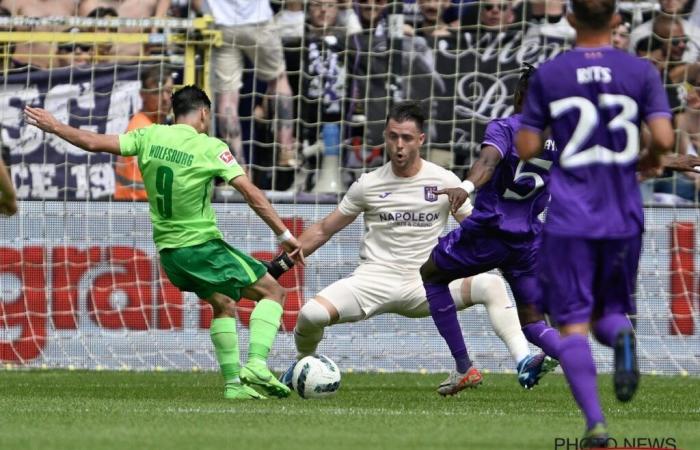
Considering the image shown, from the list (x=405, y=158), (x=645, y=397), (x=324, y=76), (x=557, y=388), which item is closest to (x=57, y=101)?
(x=324, y=76)

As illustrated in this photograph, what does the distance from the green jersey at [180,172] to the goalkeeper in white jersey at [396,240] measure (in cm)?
118

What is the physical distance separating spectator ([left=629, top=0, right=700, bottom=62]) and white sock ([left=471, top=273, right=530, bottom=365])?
14.1 feet

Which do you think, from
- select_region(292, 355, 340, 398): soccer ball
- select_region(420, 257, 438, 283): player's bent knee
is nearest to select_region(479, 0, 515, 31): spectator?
select_region(420, 257, 438, 283): player's bent knee

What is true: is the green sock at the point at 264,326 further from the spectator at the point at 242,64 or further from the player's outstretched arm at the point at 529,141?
the spectator at the point at 242,64

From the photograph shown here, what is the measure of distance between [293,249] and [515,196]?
4.94ft

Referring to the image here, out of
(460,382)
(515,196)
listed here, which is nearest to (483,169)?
(515,196)

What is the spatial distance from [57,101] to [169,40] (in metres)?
1.19

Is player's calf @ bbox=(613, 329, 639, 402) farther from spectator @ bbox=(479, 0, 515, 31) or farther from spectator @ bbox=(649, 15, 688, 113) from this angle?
spectator @ bbox=(479, 0, 515, 31)

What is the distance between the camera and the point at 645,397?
10.3m

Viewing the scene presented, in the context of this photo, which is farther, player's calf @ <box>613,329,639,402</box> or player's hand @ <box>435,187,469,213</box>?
player's hand @ <box>435,187,469,213</box>

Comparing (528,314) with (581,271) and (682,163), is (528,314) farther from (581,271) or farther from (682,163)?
(581,271)

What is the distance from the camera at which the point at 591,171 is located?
249 inches

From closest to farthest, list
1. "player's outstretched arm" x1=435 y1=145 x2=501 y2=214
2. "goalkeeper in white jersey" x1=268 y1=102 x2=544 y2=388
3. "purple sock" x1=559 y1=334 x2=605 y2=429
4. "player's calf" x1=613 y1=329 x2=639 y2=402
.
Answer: "player's calf" x1=613 y1=329 x2=639 y2=402 → "purple sock" x1=559 y1=334 x2=605 y2=429 → "player's outstretched arm" x1=435 y1=145 x2=501 y2=214 → "goalkeeper in white jersey" x1=268 y1=102 x2=544 y2=388

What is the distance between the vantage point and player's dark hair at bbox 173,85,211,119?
9812mm
